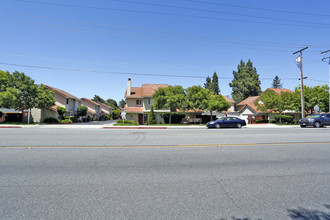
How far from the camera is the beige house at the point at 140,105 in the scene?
110 feet

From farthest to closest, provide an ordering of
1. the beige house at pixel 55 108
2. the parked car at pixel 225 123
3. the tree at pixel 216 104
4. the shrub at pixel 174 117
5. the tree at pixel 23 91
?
the shrub at pixel 174 117 → the beige house at pixel 55 108 → the tree at pixel 216 104 → the tree at pixel 23 91 → the parked car at pixel 225 123

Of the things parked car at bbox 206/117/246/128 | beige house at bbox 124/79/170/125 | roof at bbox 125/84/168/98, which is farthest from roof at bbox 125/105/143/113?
parked car at bbox 206/117/246/128

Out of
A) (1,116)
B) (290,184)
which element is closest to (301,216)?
(290,184)

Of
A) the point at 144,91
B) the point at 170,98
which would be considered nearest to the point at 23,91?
the point at 144,91

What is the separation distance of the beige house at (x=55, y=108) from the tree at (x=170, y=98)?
18.2m

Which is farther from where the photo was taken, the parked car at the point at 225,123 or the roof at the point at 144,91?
the roof at the point at 144,91

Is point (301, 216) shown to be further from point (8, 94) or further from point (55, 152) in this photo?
point (8, 94)

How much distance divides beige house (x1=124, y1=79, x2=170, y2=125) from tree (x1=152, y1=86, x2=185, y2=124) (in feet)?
14.1

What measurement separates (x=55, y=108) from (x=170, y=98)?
2125 centimetres

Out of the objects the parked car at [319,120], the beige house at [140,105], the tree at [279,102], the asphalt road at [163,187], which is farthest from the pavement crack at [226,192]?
the tree at [279,102]

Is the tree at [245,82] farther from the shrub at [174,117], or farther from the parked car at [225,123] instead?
the parked car at [225,123]

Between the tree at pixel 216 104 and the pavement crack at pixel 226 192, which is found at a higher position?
the tree at pixel 216 104

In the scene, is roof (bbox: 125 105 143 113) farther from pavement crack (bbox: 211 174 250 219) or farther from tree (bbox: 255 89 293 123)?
pavement crack (bbox: 211 174 250 219)

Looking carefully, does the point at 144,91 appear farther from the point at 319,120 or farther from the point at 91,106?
the point at 319,120
